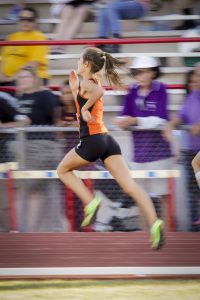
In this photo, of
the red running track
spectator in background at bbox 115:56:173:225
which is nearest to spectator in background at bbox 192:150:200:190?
spectator in background at bbox 115:56:173:225

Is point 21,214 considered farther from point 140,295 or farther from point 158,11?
point 158,11

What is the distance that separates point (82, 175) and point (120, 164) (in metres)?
1.43

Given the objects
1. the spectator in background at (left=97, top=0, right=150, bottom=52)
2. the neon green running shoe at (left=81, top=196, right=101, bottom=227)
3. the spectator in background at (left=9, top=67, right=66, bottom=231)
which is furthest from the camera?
the spectator in background at (left=97, top=0, right=150, bottom=52)

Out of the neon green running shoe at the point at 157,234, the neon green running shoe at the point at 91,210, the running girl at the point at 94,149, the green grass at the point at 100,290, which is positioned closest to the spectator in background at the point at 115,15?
the running girl at the point at 94,149

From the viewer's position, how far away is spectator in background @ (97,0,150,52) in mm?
10164

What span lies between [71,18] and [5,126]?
2.70 m

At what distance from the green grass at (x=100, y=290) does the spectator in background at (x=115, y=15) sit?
4.28 metres

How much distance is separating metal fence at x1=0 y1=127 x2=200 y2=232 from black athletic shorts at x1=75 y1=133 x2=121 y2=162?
129 cm

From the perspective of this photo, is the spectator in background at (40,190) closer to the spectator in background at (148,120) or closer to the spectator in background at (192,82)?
the spectator in background at (148,120)

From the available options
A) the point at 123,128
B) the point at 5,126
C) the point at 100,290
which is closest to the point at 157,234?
the point at 100,290

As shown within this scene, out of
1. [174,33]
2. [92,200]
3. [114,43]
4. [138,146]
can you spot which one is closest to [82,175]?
[138,146]

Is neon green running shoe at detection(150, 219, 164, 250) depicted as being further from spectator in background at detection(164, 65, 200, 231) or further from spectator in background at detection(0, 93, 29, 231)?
spectator in background at detection(0, 93, 29, 231)

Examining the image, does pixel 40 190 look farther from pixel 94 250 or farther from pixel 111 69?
pixel 111 69

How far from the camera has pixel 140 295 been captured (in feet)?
19.2
